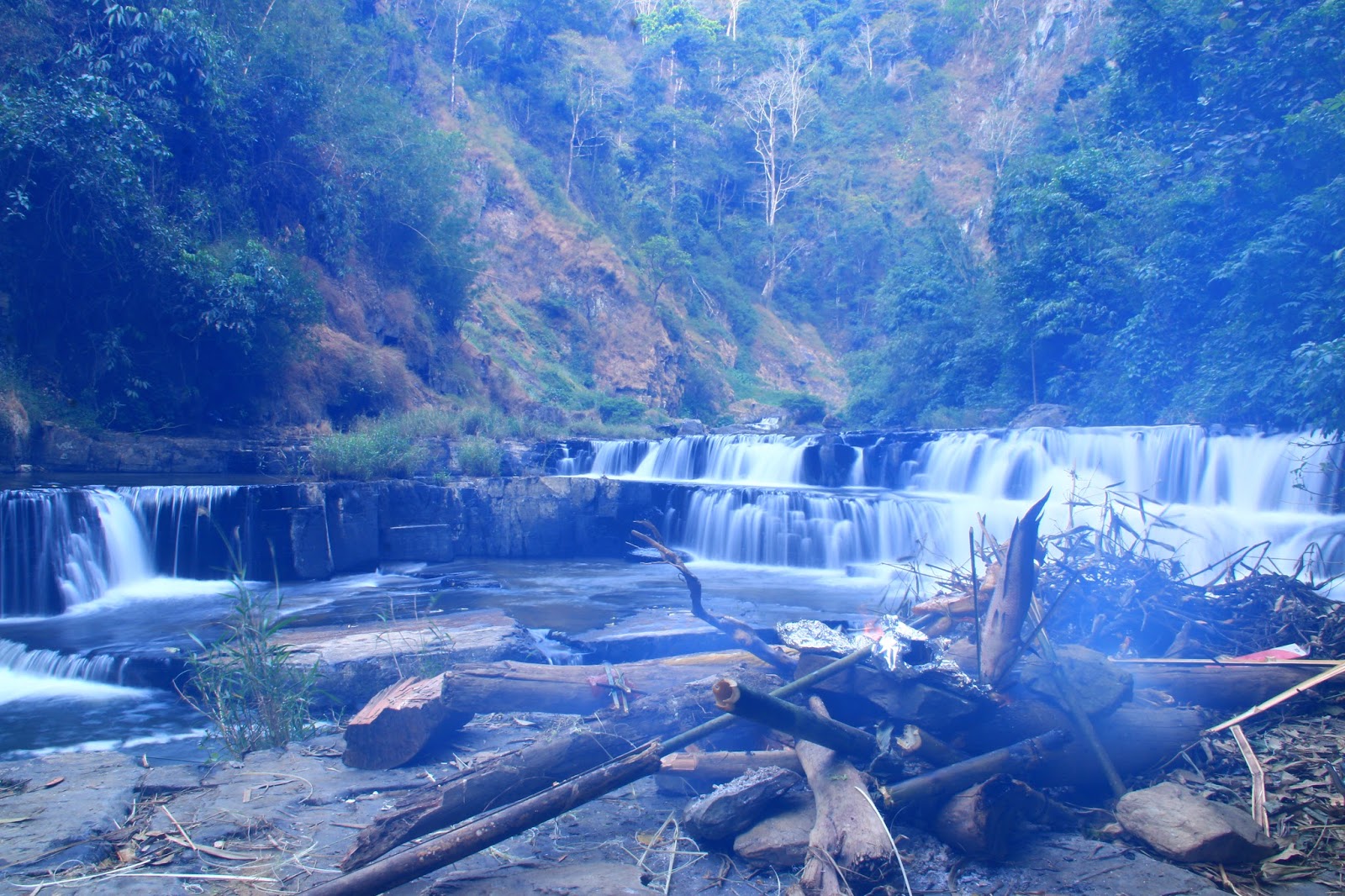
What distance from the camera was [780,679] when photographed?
408 centimetres

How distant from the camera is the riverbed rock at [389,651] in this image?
5.29m

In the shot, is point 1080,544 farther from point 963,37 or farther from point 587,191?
point 963,37

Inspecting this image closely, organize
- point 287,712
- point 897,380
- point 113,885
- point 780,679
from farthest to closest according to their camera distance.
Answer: point 897,380 → point 287,712 → point 780,679 → point 113,885

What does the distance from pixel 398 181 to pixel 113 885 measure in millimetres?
20432

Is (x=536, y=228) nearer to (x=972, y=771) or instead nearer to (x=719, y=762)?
(x=719, y=762)

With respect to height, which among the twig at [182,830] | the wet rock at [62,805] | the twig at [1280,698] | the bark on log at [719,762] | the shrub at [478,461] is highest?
the shrub at [478,461]

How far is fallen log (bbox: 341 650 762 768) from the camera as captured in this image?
418 cm

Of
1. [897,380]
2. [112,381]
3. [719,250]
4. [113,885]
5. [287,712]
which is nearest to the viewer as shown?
[113,885]

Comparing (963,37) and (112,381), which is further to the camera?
(963,37)

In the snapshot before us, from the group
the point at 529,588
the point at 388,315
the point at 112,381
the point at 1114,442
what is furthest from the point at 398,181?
the point at 1114,442

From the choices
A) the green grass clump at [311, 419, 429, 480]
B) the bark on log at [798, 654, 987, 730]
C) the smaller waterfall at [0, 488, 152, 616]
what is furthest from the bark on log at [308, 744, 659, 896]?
the green grass clump at [311, 419, 429, 480]

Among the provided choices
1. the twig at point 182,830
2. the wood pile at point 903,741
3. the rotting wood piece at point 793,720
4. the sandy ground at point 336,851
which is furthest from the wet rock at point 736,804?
the twig at point 182,830

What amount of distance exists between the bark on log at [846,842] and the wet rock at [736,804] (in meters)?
0.17

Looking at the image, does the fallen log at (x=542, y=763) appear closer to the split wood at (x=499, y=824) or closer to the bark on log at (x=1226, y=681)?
the split wood at (x=499, y=824)
